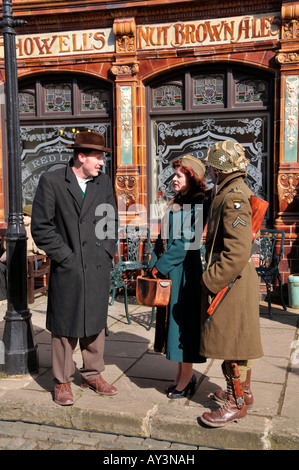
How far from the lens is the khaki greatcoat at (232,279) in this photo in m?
3.51

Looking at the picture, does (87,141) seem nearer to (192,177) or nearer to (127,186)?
(192,177)

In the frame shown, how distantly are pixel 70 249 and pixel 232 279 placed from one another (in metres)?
1.34

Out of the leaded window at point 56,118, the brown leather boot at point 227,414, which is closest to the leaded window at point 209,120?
the leaded window at point 56,118

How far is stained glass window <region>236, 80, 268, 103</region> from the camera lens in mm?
7840

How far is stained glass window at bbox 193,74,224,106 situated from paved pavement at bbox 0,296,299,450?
4.23 meters

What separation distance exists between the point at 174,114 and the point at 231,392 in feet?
17.7

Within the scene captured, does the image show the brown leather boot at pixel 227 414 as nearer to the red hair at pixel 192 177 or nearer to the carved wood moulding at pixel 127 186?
the red hair at pixel 192 177

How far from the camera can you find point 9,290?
487 cm

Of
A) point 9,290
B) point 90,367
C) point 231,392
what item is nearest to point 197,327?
point 231,392

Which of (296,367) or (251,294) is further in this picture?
(296,367)

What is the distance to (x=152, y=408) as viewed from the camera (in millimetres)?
4004

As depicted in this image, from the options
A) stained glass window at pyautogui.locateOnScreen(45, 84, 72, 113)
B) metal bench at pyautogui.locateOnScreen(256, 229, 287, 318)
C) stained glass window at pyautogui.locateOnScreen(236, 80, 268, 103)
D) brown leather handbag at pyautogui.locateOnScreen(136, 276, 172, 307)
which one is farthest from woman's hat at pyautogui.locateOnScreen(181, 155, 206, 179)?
stained glass window at pyautogui.locateOnScreen(45, 84, 72, 113)

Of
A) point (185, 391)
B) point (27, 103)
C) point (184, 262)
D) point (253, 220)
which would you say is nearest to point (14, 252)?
point (184, 262)
